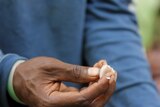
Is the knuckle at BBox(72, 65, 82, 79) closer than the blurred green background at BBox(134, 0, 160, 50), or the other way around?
the knuckle at BBox(72, 65, 82, 79)

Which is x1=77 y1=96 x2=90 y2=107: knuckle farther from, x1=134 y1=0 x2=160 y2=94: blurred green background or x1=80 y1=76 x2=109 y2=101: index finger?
x1=134 y1=0 x2=160 y2=94: blurred green background

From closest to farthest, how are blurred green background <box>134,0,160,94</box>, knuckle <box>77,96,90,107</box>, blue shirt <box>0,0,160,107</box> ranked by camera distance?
knuckle <box>77,96,90,107</box>
blue shirt <box>0,0,160,107</box>
blurred green background <box>134,0,160,94</box>

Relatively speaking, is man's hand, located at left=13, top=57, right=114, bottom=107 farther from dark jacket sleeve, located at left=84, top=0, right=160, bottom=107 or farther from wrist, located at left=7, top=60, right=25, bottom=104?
dark jacket sleeve, located at left=84, top=0, right=160, bottom=107

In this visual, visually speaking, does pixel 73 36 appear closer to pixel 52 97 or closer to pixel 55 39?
pixel 55 39

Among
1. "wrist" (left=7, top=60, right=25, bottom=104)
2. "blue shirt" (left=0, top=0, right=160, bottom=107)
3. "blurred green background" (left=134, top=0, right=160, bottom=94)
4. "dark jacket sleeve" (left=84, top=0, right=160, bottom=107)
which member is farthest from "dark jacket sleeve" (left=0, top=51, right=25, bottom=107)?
"blurred green background" (left=134, top=0, right=160, bottom=94)

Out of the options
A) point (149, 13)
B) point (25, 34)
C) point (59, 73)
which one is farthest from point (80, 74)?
point (149, 13)

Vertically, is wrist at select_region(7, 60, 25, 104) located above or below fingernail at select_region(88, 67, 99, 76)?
below

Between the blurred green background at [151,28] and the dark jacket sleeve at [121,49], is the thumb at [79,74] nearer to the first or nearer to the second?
the dark jacket sleeve at [121,49]

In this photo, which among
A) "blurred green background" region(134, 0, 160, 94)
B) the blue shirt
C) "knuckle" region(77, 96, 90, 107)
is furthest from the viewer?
"blurred green background" region(134, 0, 160, 94)

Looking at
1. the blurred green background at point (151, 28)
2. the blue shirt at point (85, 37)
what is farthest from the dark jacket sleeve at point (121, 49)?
the blurred green background at point (151, 28)

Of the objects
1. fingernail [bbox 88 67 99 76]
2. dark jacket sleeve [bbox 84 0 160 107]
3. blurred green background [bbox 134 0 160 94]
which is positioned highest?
fingernail [bbox 88 67 99 76]
